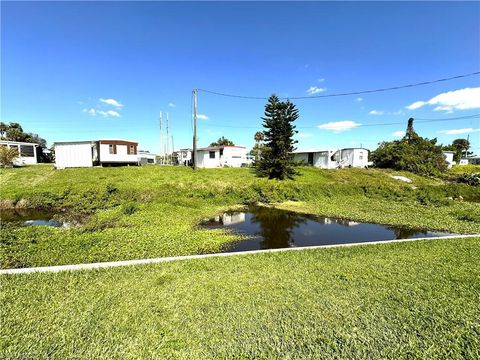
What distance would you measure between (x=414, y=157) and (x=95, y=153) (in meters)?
41.0

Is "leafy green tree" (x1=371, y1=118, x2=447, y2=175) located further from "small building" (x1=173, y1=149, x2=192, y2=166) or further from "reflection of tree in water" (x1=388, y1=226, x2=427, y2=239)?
"small building" (x1=173, y1=149, x2=192, y2=166)

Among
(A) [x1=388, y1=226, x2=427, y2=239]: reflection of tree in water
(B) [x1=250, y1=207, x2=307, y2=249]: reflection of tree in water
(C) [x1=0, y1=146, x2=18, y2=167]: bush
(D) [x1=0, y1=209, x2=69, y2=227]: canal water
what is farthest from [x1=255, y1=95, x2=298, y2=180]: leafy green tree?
(C) [x1=0, y1=146, x2=18, y2=167]: bush

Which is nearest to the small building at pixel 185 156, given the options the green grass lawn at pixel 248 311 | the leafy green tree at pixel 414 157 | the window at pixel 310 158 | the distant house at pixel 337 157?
the distant house at pixel 337 157

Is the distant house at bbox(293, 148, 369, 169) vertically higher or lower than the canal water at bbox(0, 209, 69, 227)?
higher

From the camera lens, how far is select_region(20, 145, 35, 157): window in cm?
2933

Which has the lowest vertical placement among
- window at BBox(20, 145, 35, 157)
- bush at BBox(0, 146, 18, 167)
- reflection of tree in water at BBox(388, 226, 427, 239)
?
reflection of tree in water at BBox(388, 226, 427, 239)

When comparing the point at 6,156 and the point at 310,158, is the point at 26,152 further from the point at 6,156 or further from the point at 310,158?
the point at 310,158

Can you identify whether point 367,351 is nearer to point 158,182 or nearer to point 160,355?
point 160,355

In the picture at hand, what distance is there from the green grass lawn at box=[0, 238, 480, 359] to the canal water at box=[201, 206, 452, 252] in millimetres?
2875

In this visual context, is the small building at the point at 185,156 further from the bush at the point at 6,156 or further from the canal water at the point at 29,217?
the canal water at the point at 29,217

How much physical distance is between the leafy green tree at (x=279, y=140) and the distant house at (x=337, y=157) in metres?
12.7

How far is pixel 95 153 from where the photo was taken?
1029 inches

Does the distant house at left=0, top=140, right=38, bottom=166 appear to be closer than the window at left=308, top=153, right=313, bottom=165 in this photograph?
Yes

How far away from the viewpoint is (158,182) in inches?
718
